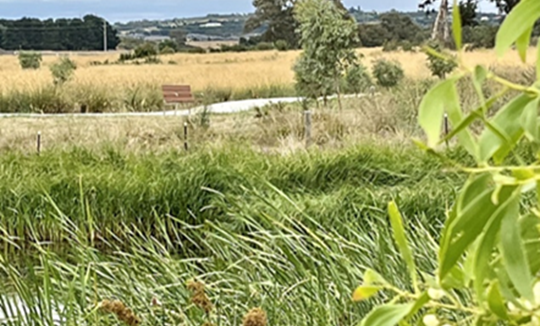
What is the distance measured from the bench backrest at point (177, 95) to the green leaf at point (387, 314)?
9497 millimetres

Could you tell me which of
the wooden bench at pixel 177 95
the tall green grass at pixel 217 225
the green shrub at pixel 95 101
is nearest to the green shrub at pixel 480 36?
the wooden bench at pixel 177 95

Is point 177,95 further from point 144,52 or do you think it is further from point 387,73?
point 144,52

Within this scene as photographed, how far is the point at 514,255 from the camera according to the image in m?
0.38

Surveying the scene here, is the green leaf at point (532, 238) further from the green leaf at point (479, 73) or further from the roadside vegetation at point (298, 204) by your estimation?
the green leaf at point (479, 73)

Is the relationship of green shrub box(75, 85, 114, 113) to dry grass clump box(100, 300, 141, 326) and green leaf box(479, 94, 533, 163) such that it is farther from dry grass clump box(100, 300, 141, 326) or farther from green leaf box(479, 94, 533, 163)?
green leaf box(479, 94, 533, 163)

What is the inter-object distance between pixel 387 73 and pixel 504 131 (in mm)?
11568

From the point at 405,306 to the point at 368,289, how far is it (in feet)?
0.10

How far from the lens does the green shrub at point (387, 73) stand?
38.2 ft

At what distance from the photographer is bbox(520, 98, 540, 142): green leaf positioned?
38 cm

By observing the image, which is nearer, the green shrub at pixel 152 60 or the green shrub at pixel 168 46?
the green shrub at pixel 152 60

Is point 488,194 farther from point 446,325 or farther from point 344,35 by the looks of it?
point 344,35

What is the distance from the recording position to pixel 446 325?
18.2 inches

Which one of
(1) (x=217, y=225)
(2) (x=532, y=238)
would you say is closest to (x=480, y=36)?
(1) (x=217, y=225)

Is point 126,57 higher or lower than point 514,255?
lower
